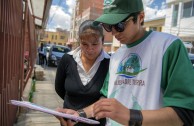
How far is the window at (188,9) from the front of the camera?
22.8m

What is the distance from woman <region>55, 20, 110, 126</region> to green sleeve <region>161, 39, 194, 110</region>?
42.8 inches

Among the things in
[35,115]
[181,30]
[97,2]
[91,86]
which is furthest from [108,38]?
[91,86]

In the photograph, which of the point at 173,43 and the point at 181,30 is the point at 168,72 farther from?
the point at 181,30

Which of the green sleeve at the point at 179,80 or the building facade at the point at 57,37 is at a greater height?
the building facade at the point at 57,37

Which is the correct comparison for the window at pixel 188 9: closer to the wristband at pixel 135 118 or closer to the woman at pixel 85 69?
the woman at pixel 85 69

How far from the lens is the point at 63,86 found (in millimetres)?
2654

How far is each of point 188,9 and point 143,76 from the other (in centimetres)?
2383

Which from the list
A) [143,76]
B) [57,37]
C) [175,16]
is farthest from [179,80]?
[57,37]

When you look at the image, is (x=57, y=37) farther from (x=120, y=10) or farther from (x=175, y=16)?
(x=120, y=10)

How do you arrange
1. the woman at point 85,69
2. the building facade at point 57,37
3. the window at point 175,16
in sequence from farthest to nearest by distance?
the building facade at point 57,37 < the window at point 175,16 < the woman at point 85,69

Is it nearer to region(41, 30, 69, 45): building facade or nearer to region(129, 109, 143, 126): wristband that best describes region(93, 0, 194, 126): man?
region(129, 109, 143, 126): wristband

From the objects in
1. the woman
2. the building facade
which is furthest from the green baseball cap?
the building facade

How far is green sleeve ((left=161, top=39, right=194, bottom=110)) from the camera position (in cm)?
120

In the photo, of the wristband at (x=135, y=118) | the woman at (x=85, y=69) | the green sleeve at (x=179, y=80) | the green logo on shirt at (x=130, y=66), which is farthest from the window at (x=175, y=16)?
the wristband at (x=135, y=118)
